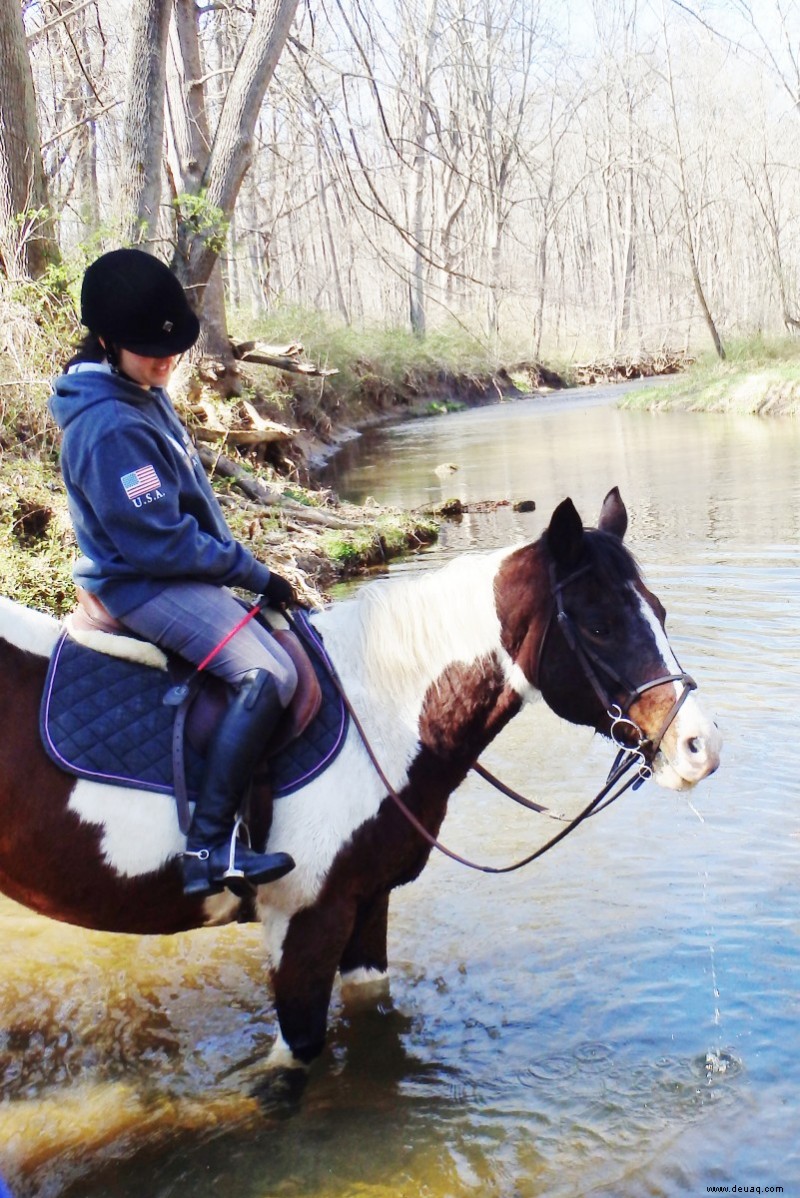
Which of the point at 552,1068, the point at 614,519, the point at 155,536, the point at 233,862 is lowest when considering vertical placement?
the point at 552,1068

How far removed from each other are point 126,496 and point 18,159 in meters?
6.71

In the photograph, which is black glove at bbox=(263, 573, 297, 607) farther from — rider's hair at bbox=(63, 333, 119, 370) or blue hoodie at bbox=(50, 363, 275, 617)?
rider's hair at bbox=(63, 333, 119, 370)

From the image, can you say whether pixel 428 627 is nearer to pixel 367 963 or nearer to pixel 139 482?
pixel 139 482

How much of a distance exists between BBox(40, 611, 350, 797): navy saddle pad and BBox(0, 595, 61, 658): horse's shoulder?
2.1 inches

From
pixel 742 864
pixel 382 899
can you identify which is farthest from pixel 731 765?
pixel 382 899

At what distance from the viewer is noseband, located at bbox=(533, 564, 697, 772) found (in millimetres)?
2982

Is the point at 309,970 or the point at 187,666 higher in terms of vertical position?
the point at 187,666

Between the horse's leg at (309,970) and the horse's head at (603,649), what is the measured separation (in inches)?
37.8

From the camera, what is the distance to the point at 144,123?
886 cm

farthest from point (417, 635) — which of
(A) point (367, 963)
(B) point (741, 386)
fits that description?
(B) point (741, 386)

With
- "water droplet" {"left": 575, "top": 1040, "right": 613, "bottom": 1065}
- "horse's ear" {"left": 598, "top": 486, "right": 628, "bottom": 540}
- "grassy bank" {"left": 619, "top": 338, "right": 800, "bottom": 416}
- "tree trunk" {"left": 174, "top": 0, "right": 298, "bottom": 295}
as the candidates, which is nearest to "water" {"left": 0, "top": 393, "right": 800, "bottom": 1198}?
"water droplet" {"left": 575, "top": 1040, "right": 613, "bottom": 1065}

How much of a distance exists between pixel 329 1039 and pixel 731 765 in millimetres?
3098

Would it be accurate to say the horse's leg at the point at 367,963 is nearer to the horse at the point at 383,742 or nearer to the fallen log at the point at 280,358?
the horse at the point at 383,742

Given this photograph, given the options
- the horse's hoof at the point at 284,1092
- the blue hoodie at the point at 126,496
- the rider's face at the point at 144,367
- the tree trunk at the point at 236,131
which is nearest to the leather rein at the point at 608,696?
the blue hoodie at the point at 126,496
